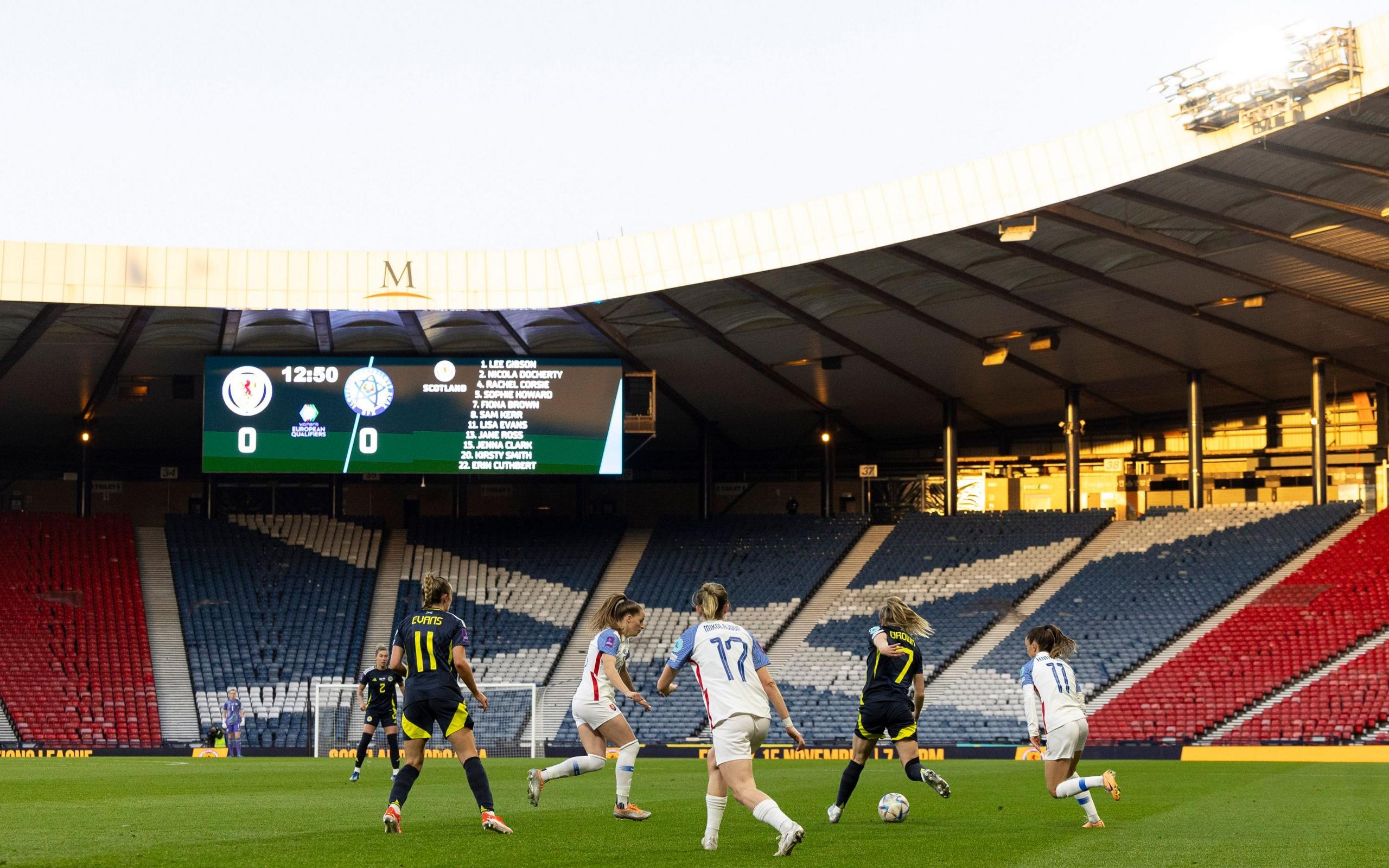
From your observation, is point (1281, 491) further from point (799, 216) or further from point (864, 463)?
point (799, 216)

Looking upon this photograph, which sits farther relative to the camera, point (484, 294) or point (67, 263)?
point (484, 294)

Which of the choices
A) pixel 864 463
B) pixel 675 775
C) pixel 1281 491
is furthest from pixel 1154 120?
pixel 864 463

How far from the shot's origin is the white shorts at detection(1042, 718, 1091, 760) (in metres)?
12.5

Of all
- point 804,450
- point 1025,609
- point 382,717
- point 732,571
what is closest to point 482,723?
point 732,571

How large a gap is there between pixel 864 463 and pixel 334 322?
2192 centimetres

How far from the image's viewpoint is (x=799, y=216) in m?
31.1

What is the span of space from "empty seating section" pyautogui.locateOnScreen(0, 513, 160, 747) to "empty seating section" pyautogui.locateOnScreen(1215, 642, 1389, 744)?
26377mm

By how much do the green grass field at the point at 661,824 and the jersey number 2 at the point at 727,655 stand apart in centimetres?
120

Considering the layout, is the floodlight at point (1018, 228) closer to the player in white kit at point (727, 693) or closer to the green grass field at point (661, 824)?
the green grass field at point (661, 824)

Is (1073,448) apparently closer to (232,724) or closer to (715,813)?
(232,724)

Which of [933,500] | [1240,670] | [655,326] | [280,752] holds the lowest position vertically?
[280,752]

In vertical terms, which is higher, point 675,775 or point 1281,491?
point 1281,491

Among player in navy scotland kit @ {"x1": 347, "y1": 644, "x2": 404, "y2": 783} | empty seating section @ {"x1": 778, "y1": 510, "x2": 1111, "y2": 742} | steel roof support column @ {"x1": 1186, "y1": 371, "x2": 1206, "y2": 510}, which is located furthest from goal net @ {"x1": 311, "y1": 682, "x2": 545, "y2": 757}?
steel roof support column @ {"x1": 1186, "y1": 371, "x2": 1206, "y2": 510}

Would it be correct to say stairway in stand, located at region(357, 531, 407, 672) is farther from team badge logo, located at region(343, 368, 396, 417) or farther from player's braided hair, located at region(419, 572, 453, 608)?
player's braided hair, located at region(419, 572, 453, 608)
